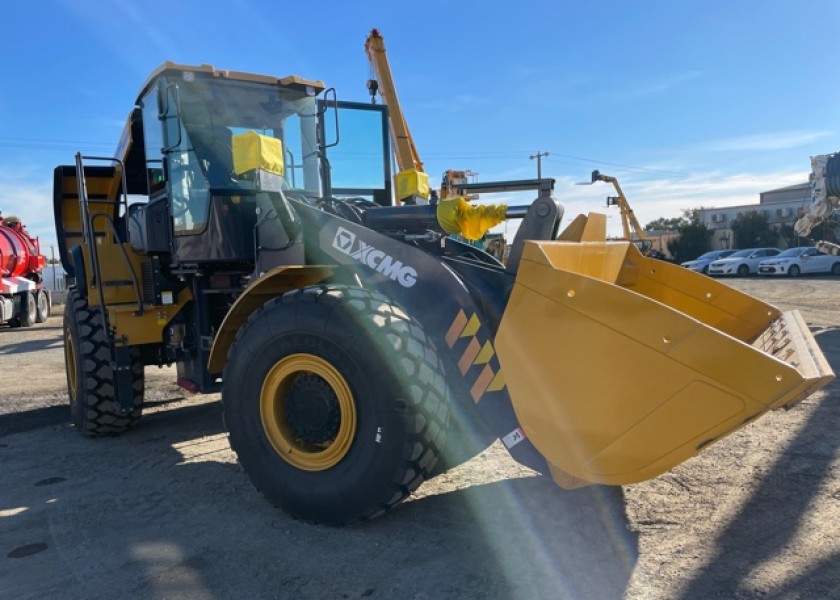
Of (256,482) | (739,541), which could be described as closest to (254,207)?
(256,482)

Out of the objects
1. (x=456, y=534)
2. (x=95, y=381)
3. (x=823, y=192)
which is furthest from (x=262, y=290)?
(x=823, y=192)

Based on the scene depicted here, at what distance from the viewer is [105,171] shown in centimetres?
656

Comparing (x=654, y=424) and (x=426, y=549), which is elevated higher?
(x=654, y=424)

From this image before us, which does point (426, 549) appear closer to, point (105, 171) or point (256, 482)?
point (256, 482)

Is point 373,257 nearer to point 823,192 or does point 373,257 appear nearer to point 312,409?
point 312,409

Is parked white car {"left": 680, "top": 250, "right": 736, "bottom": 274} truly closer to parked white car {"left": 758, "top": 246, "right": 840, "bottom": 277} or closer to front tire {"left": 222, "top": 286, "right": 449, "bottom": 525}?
parked white car {"left": 758, "top": 246, "right": 840, "bottom": 277}

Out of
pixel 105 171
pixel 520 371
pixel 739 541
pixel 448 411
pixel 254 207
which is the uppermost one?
pixel 105 171

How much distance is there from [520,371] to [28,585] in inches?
100

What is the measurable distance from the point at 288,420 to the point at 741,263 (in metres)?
34.0

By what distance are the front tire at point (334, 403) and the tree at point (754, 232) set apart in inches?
2079

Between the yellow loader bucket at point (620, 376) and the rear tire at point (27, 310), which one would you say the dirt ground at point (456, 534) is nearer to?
the yellow loader bucket at point (620, 376)

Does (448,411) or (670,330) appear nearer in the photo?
(670,330)

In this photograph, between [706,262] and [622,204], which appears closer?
[622,204]

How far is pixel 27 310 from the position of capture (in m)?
18.7
